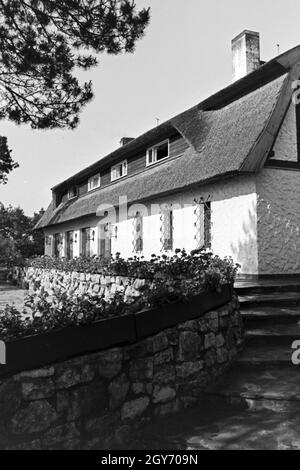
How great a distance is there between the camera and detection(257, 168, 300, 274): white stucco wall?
936 centimetres

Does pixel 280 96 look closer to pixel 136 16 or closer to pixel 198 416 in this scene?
pixel 136 16

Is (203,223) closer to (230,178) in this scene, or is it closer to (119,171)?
(230,178)

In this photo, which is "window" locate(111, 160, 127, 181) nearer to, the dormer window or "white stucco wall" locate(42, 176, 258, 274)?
"white stucco wall" locate(42, 176, 258, 274)

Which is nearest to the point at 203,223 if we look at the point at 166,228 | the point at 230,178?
the point at 230,178

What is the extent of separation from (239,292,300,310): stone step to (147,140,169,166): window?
8.19m

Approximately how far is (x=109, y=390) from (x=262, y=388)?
1.79 m

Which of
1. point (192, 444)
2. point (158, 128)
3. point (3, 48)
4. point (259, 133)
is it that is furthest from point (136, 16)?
point (158, 128)

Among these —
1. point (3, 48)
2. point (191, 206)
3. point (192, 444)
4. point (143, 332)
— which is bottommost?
point (192, 444)

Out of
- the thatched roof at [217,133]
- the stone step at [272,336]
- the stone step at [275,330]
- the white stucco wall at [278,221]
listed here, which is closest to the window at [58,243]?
the thatched roof at [217,133]

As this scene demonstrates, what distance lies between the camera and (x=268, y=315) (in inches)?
241

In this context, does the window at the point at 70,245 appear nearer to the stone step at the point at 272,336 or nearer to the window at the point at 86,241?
the window at the point at 86,241

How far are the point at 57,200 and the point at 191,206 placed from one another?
48.5 feet

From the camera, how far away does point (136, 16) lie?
6402 millimetres

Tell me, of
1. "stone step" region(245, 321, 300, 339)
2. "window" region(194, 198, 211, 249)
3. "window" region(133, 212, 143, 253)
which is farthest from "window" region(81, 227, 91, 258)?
"stone step" region(245, 321, 300, 339)
